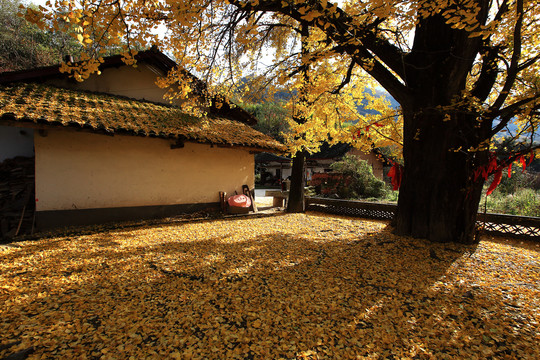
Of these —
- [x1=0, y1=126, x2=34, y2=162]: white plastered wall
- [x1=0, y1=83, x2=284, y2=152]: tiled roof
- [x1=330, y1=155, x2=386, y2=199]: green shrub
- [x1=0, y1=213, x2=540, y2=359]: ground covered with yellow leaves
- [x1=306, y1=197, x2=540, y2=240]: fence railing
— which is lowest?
[x1=0, y1=213, x2=540, y2=359]: ground covered with yellow leaves

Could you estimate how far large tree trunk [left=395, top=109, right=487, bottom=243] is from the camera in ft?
15.9

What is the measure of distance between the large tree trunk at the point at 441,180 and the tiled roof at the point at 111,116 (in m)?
4.82

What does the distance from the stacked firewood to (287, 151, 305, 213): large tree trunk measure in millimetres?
7695

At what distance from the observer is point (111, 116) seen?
→ 22.4 ft

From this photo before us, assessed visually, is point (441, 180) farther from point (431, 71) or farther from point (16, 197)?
point (16, 197)

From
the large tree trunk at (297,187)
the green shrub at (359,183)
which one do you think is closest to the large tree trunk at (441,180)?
the large tree trunk at (297,187)

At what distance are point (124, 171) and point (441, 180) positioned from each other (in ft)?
27.2

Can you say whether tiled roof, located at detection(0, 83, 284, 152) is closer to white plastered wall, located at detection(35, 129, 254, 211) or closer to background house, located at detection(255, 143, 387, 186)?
white plastered wall, located at detection(35, 129, 254, 211)

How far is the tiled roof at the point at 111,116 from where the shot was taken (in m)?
5.64

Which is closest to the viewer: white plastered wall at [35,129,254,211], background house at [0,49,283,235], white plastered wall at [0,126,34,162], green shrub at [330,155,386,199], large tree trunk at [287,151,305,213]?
background house at [0,49,283,235]

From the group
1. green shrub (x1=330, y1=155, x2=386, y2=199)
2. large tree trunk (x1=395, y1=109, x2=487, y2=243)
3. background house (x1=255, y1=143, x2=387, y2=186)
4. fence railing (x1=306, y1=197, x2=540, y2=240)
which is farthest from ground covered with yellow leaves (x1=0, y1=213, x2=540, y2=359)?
background house (x1=255, y1=143, x2=387, y2=186)

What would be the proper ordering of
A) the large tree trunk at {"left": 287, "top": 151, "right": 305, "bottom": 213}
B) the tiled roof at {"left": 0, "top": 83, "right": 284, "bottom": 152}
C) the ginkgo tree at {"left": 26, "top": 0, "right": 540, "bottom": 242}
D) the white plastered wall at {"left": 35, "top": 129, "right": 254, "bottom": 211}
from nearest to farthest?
the ginkgo tree at {"left": 26, "top": 0, "right": 540, "bottom": 242} < the tiled roof at {"left": 0, "top": 83, "right": 284, "bottom": 152} < the white plastered wall at {"left": 35, "top": 129, "right": 254, "bottom": 211} < the large tree trunk at {"left": 287, "top": 151, "right": 305, "bottom": 213}

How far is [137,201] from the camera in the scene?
7.61m

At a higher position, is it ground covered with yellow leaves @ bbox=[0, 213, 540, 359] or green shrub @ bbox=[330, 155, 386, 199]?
green shrub @ bbox=[330, 155, 386, 199]
